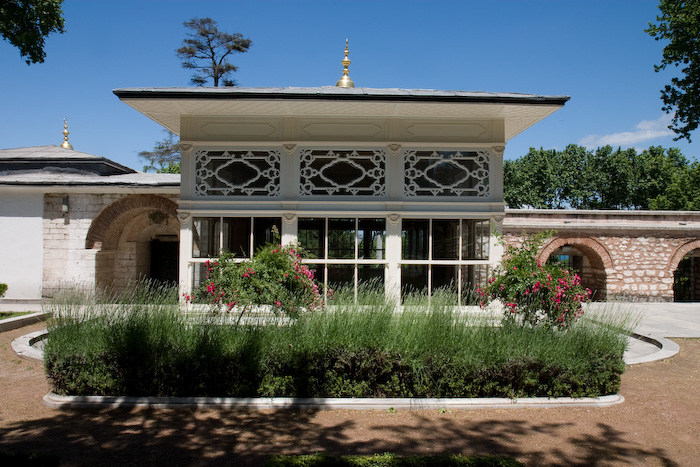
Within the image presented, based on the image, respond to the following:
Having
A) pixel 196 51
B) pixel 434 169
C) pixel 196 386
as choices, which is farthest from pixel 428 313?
pixel 196 51

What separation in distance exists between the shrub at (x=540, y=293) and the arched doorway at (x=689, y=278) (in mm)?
14221

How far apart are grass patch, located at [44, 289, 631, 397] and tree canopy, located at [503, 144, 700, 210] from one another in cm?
2808

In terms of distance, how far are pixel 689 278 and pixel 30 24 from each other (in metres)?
22.3

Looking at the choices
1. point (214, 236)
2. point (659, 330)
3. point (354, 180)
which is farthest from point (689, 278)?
point (214, 236)

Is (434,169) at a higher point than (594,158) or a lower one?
lower

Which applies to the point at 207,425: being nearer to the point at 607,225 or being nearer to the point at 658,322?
the point at 658,322

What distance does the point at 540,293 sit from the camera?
19.2ft

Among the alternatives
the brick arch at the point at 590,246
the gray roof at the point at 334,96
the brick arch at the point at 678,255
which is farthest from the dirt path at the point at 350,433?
the brick arch at the point at 678,255

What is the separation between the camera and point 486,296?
625 centimetres

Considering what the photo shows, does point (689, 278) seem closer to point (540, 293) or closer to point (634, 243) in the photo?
point (634, 243)

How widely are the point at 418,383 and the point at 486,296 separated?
71.6 inches

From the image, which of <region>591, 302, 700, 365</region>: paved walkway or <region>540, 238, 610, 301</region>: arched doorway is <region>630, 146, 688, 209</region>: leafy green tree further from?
<region>591, 302, 700, 365</region>: paved walkway

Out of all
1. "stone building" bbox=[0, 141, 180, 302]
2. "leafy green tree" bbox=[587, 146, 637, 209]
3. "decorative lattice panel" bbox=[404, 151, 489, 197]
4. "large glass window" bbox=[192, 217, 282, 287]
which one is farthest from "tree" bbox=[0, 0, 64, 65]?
"leafy green tree" bbox=[587, 146, 637, 209]

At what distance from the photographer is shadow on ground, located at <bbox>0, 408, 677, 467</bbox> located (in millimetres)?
3781
